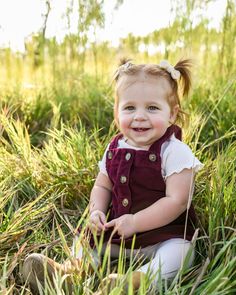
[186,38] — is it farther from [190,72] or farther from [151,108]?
[151,108]

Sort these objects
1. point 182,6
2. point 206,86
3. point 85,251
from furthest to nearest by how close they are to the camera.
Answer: point 206,86 < point 182,6 < point 85,251

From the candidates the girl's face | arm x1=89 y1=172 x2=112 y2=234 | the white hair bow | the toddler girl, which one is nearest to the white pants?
the toddler girl

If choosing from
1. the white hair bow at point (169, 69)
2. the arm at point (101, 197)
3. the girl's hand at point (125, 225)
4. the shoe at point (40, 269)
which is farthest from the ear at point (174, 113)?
the shoe at point (40, 269)

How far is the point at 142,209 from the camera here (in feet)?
6.48

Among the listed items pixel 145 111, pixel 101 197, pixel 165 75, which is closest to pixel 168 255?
pixel 101 197

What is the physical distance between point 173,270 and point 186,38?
6.87ft

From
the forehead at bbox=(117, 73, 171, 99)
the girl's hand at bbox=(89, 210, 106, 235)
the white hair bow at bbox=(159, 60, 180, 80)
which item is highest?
the white hair bow at bbox=(159, 60, 180, 80)

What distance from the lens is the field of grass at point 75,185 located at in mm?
1708

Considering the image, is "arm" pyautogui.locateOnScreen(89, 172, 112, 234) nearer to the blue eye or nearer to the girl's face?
the girl's face

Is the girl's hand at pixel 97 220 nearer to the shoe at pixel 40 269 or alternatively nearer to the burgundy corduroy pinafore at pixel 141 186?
the burgundy corduroy pinafore at pixel 141 186

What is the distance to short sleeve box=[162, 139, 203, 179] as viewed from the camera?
1.92m

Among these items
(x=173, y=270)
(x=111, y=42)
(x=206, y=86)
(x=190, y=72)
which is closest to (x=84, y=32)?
(x=111, y=42)

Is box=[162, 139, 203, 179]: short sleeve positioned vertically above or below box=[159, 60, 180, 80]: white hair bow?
below

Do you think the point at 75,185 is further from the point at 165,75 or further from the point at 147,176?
the point at 165,75
